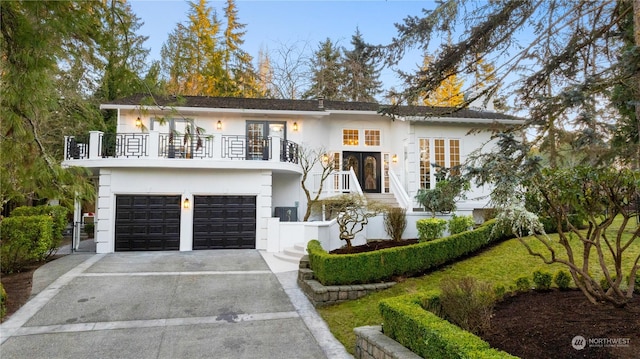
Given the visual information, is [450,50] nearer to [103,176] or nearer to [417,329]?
[417,329]

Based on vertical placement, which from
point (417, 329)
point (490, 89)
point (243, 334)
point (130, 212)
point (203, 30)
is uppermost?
point (203, 30)

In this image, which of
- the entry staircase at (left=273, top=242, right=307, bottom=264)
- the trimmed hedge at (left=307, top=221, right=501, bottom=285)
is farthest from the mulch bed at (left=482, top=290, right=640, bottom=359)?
the entry staircase at (left=273, top=242, right=307, bottom=264)

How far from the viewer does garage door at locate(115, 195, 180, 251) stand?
12.7 meters

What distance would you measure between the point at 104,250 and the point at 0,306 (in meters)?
6.35

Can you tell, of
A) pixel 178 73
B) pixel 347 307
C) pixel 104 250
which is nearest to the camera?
pixel 347 307

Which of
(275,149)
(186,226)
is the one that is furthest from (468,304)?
(186,226)

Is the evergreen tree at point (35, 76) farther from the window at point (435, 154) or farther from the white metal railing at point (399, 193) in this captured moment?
the window at point (435, 154)

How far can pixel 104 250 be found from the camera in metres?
12.4

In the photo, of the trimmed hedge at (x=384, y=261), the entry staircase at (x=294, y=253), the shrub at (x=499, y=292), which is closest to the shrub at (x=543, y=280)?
the shrub at (x=499, y=292)

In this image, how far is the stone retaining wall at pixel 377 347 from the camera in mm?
4156

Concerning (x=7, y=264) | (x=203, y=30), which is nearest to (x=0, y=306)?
(x=7, y=264)
